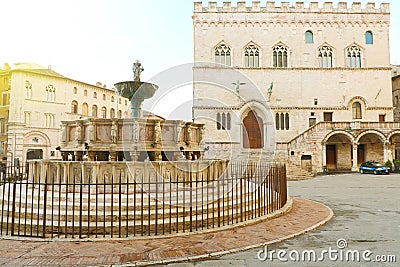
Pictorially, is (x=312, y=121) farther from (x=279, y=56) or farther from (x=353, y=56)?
(x=353, y=56)

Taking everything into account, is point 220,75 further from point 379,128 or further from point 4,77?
point 4,77

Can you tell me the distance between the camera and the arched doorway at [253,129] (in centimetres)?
3284

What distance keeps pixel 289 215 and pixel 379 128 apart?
24.2 metres

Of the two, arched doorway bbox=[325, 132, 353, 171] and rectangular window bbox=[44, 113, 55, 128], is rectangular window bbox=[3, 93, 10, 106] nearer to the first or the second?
rectangular window bbox=[44, 113, 55, 128]

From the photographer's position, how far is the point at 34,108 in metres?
37.1

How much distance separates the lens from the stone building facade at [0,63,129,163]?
3556 centimetres

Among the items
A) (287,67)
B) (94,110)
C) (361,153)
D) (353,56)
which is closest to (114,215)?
(287,67)

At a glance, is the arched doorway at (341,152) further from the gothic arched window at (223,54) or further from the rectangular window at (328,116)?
the gothic arched window at (223,54)

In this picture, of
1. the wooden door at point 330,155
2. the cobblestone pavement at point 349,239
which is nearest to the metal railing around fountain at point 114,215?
the cobblestone pavement at point 349,239

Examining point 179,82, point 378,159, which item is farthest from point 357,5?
point 179,82

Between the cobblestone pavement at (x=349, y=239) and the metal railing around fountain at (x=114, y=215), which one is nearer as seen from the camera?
the cobblestone pavement at (x=349, y=239)

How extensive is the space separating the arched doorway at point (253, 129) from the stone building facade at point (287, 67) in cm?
11

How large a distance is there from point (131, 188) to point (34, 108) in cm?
3492

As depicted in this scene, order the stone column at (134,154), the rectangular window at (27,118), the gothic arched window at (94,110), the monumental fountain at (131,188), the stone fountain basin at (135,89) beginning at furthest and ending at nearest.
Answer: the gothic arched window at (94,110)
the rectangular window at (27,118)
the stone fountain basin at (135,89)
the stone column at (134,154)
the monumental fountain at (131,188)
